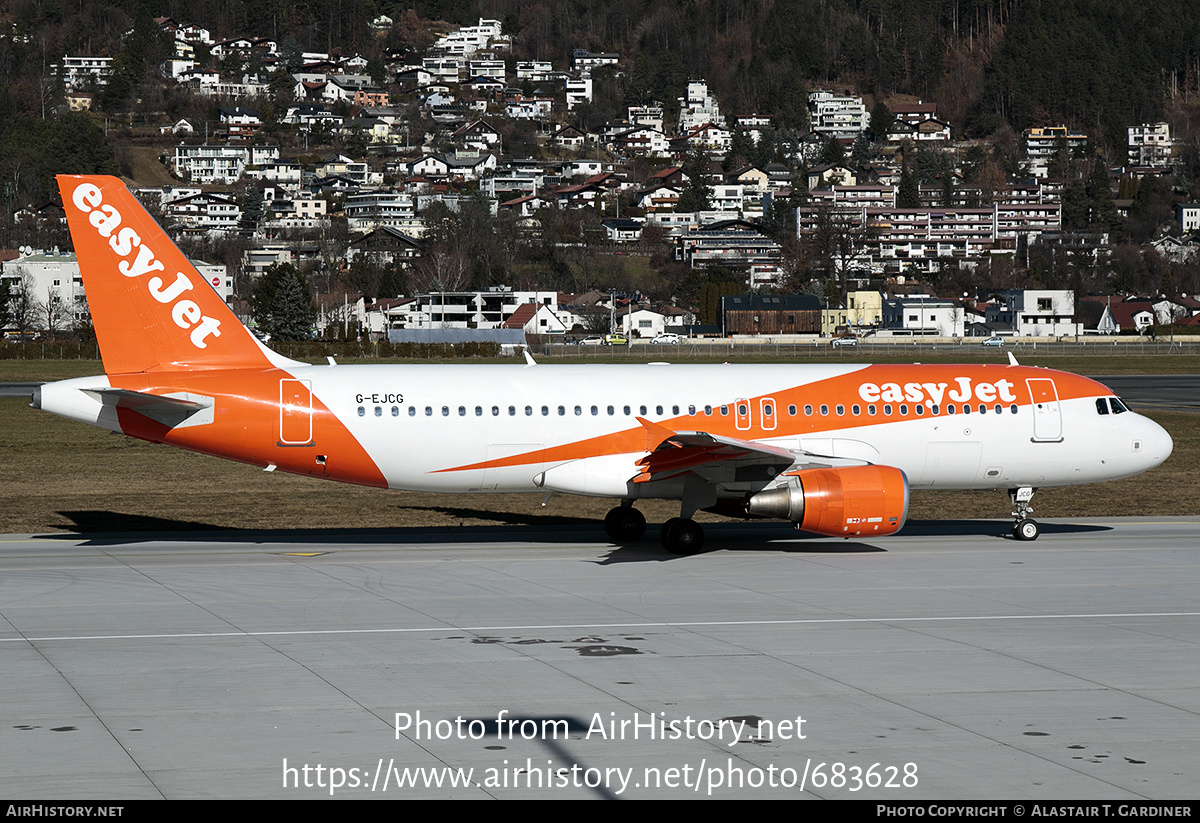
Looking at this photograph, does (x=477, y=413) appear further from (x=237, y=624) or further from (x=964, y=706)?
(x=964, y=706)

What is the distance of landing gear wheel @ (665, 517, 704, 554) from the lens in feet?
87.5

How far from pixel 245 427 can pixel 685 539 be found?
29.5ft

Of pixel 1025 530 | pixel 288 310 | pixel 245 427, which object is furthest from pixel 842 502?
pixel 288 310

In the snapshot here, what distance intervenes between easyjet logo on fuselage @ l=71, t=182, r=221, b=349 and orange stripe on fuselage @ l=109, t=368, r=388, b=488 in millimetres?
1086

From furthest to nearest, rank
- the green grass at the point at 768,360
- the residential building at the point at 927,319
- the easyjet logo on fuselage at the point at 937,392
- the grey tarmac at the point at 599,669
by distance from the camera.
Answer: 1. the residential building at the point at 927,319
2. the green grass at the point at 768,360
3. the easyjet logo on fuselage at the point at 937,392
4. the grey tarmac at the point at 599,669

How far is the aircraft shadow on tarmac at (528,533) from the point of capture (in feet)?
92.2

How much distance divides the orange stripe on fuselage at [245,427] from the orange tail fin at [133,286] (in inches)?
18.7

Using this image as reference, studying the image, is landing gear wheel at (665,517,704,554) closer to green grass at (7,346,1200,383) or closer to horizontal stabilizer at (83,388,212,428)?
horizontal stabilizer at (83,388,212,428)

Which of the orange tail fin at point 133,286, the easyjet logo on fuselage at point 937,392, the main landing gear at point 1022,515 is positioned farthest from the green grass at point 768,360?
the orange tail fin at point 133,286

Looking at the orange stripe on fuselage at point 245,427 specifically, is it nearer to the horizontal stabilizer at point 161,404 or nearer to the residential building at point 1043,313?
the horizontal stabilizer at point 161,404

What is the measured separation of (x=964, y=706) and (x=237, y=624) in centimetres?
1077

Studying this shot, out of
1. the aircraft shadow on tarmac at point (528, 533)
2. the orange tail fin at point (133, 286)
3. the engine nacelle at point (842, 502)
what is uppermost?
the orange tail fin at point (133, 286)

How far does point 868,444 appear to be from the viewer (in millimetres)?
27797

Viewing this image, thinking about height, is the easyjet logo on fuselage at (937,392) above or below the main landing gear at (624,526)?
above
